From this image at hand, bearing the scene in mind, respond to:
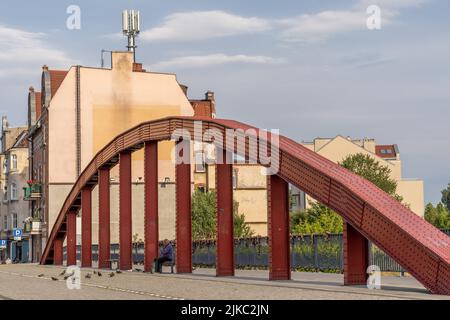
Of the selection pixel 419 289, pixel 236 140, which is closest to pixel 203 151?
pixel 236 140

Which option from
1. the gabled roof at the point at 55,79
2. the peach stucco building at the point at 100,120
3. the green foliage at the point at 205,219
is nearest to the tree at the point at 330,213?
the green foliage at the point at 205,219

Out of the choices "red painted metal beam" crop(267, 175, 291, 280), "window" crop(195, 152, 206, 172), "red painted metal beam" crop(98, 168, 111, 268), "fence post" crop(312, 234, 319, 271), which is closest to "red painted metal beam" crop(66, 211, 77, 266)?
"red painted metal beam" crop(98, 168, 111, 268)

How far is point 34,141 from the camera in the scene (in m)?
80.7

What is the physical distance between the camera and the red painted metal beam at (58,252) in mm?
53719

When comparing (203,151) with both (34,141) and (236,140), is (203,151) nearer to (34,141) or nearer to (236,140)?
(34,141)

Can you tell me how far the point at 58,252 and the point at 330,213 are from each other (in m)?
24.5

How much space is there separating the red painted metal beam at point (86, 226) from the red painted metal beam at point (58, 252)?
Answer: 8006 mm

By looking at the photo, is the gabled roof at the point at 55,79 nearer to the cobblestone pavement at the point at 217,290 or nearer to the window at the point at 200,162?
the window at the point at 200,162

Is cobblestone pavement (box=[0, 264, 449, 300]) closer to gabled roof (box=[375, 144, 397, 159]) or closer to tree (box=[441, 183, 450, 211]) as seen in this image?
gabled roof (box=[375, 144, 397, 159])

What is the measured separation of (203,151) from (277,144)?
52.3 m

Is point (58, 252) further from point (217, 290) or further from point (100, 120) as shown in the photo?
point (217, 290)

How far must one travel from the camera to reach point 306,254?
35.5 metres

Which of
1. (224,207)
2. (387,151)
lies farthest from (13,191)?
(387,151)
